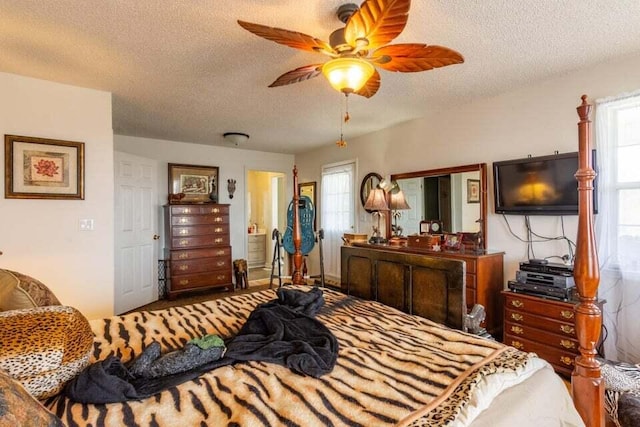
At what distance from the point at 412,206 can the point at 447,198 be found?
47cm

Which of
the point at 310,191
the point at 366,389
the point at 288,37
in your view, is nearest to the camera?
the point at 366,389

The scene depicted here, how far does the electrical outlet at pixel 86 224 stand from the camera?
117 inches

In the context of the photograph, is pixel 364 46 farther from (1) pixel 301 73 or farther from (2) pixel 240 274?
(2) pixel 240 274

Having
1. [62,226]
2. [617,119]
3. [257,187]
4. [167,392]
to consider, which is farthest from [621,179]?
[257,187]

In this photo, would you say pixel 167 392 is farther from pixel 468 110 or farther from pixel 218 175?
pixel 218 175

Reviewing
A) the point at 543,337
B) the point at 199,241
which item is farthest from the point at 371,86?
the point at 199,241

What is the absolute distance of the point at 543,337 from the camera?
8.16 ft

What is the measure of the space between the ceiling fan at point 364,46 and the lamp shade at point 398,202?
2.32 metres

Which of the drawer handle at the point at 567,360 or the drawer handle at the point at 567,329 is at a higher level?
the drawer handle at the point at 567,329

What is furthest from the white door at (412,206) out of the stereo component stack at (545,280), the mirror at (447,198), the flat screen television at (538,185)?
the stereo component stack at (545,280)

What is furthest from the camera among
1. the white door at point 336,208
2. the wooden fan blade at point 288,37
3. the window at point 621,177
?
the white door at point 336,208

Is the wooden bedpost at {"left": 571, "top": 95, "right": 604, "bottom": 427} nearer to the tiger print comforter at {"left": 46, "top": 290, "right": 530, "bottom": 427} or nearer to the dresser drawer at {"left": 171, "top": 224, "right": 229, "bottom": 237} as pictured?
the tiger print comforter at {"left": 46, "top": 290, "right": 530, "bottom": 427}

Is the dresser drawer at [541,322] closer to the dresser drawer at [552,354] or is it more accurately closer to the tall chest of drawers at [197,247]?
the dresser drawer at [552,354]

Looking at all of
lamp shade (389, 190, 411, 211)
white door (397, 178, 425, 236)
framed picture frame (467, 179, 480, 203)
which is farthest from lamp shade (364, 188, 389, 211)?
framed picture frame (467, 179, 480, 203)
